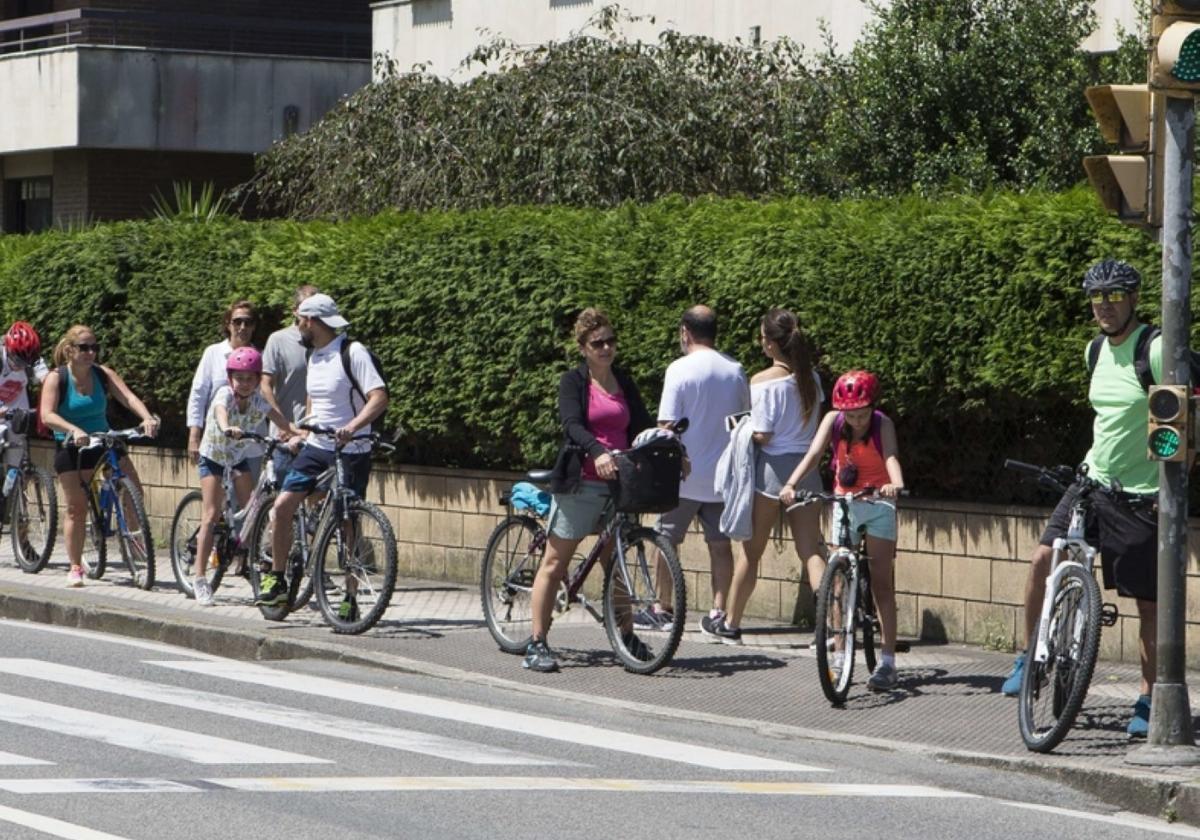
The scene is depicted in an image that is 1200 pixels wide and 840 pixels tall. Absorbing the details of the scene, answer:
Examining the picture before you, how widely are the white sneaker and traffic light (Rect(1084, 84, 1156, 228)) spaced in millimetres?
7093

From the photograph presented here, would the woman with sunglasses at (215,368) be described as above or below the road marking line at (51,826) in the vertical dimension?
above

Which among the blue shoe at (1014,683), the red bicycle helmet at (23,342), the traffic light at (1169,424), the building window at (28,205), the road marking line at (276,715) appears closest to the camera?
the traffic light at (1169,424)

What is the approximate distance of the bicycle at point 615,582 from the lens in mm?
11422

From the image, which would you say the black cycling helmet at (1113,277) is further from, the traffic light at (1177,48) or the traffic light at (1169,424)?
the traffic light at (1177,48)

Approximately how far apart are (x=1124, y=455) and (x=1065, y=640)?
2.82 ft

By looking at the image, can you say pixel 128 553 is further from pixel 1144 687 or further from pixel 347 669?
pixel 1144 687

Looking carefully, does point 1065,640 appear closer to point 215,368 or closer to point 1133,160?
point 1133,160

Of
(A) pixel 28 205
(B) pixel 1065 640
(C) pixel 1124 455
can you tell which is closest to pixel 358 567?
(B) pixel 1065 640

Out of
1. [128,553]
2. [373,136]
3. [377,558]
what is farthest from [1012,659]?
[373,136]

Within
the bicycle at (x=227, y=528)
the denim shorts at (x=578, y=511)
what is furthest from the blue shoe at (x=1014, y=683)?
the bicycle at (x=227, y=528)

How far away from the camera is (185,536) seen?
48.6 feet

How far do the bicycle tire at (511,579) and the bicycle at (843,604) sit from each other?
5.55ft

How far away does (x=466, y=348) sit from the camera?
15.1m

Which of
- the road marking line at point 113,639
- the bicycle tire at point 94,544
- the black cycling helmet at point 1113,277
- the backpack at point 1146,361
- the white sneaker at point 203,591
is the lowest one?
the road marking line at point 113,639
